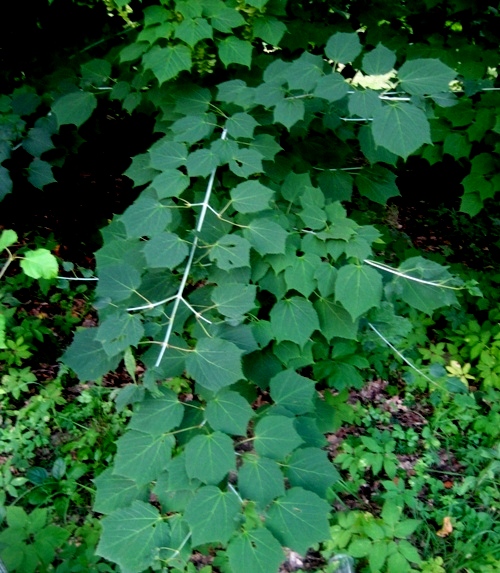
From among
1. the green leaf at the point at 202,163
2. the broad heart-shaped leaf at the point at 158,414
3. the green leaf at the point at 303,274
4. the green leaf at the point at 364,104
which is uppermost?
the green leaf at the point at 364,104

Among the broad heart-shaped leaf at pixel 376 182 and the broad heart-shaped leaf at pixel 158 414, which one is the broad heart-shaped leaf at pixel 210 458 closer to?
the broad heart-shaped leaf at pixel 158 414

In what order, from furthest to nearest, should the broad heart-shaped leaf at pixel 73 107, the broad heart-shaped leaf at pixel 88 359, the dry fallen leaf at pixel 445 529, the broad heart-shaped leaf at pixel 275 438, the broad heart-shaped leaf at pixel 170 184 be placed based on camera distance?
the dry fallen leaf at pixel 445 529, the broad heart-shaped leaf at pixel 73 107, the broad heart-shaped leaf at pixel 170 184, the broad heart-shaped leaf at pixel 88 359, the broad heart-shaped leaf at pixel 275 438

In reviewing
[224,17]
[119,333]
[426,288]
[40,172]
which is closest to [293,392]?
[119,333]

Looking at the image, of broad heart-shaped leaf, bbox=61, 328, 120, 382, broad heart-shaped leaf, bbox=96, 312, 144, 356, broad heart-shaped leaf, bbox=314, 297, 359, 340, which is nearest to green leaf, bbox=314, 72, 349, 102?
broad heart-shaped leaf, bbox=314, 297, 359, 340

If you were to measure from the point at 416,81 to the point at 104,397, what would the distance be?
2.38 m

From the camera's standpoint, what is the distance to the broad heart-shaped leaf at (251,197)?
Answer: 1850 mm

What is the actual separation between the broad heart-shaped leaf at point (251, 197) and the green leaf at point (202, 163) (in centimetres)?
12

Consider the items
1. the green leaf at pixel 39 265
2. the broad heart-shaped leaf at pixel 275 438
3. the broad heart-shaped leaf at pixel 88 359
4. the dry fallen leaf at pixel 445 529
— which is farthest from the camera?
the dry fallen leaf at pixel 445 529

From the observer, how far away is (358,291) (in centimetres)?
187

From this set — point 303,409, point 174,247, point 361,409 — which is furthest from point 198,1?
point 361,409

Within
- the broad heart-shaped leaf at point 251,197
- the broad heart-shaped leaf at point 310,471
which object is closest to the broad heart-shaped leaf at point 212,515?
the broad heart-shaped leaf at point 310,471

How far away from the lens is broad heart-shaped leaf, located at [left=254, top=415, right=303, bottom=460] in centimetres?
144

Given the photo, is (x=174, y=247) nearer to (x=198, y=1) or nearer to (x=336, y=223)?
(x=336, y=223)

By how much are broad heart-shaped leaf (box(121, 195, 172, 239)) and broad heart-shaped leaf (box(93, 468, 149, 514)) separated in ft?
2.52
